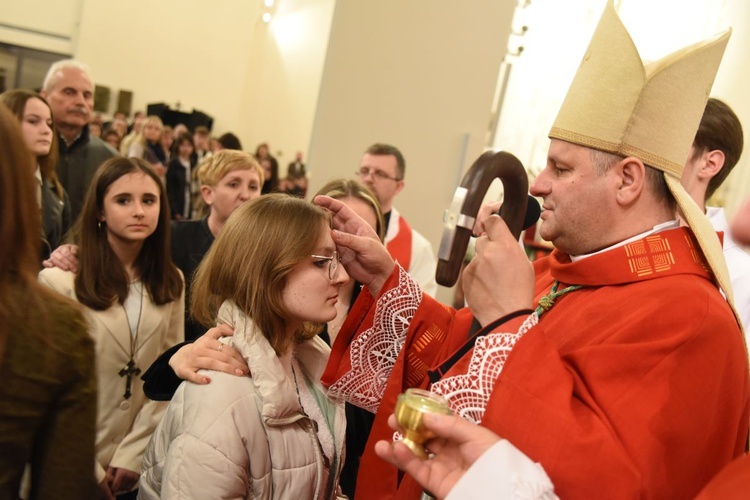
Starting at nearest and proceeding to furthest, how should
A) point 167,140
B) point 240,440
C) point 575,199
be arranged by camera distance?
point 575,199
point 240,440
point 167,140

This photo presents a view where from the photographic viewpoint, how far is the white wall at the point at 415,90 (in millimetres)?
4949

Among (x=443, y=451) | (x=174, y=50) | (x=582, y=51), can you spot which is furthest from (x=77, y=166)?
(x=174, y=50)

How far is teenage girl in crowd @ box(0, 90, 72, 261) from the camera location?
3.54 meters

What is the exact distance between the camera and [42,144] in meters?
3.56

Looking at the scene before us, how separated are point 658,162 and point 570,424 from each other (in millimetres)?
708

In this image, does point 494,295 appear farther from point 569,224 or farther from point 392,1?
point 392,1

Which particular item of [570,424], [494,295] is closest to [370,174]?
[494,295]

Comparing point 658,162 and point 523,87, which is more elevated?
point 523,87

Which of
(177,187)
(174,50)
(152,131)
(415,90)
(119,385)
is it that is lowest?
(119,385)

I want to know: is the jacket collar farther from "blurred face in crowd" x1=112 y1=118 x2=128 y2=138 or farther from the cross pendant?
"blurred face in crowd" x1=112 y1=118 x2=128 y2=138

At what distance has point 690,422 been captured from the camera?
1.39 meters

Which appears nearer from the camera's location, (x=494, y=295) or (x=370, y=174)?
(x=494, y=295)

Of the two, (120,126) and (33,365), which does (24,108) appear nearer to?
(33,365)

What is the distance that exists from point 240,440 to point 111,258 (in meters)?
1.29
